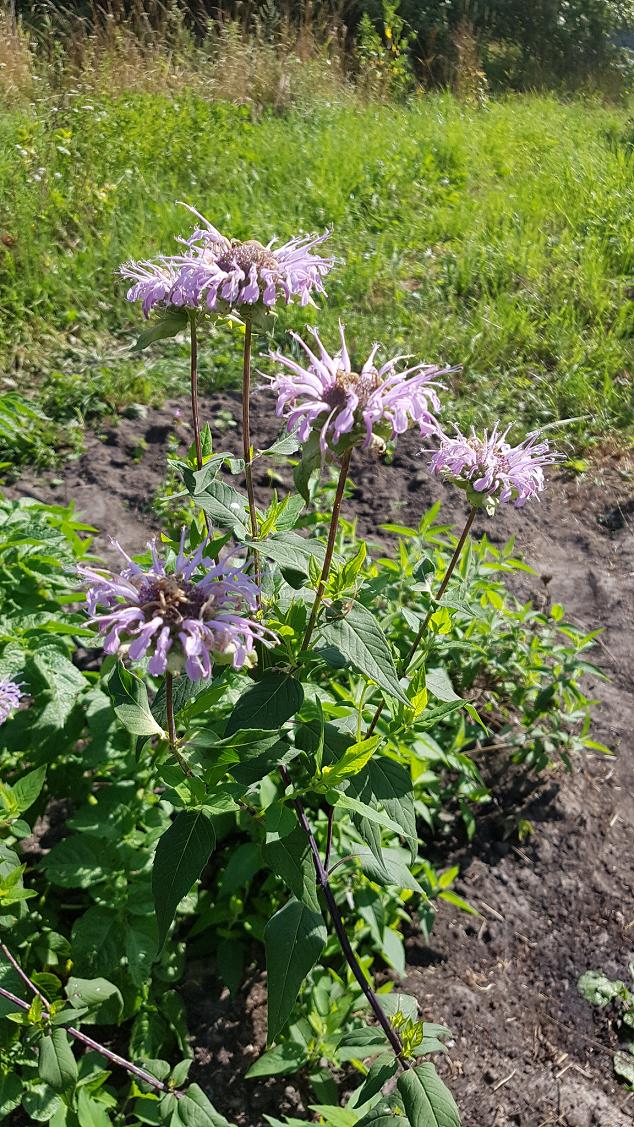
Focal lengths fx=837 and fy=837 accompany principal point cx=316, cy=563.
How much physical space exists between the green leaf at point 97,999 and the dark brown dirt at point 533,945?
10.7 inches

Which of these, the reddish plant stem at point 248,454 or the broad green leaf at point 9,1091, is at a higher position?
the reddish plant stem at point 248,454

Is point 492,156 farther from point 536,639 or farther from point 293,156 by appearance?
point 536,639

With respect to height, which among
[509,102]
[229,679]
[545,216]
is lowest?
[229,679]

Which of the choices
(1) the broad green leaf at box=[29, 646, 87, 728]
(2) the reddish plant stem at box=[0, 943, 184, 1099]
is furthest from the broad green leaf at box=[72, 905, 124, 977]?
(1) the broad green leaf at box=[29, 646, 87, 728]

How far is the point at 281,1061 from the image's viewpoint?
1709 millimetres

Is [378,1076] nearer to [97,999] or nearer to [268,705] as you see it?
[97,999]

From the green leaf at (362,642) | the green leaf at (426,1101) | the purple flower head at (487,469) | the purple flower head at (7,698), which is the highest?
the purple flower head at (487,469)

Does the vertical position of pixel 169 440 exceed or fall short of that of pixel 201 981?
it exceeds it

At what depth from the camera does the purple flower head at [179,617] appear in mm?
1156

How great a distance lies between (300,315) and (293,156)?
235 cm

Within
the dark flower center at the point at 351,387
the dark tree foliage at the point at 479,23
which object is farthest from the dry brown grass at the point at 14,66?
the dark flower center at the point at 351,387

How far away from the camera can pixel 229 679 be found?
5.64 feet

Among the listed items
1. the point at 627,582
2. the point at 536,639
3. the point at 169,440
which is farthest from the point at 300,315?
the point at 536,639

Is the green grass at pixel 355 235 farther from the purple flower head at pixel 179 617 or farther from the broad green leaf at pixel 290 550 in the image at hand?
the purple flower head at pixel 179 617
